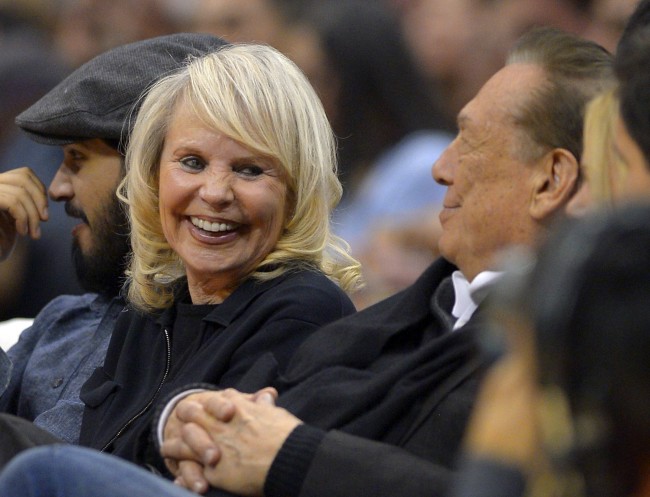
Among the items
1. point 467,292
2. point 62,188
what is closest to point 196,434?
point 467,292

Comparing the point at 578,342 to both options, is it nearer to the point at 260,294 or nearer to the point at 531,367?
the point at 531,367

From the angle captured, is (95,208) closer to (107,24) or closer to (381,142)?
(381,142)

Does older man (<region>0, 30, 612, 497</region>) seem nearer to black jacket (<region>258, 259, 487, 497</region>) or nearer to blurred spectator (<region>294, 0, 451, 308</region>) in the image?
black jacket (<region>258, 259, 487, 497</region>)

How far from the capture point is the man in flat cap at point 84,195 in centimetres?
302

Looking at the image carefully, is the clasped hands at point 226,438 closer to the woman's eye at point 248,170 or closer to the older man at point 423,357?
the older man at point 423,357

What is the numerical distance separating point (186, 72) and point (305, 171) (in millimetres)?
353

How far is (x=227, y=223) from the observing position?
2752mm

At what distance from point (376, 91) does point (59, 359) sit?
1.53 meters

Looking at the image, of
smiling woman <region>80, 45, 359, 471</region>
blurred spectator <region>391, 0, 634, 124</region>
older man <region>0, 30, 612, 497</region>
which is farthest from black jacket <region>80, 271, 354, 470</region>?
blurred spectator <region>391, 0, 634, 124</region>

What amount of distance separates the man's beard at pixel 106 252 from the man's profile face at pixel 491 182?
0.97m

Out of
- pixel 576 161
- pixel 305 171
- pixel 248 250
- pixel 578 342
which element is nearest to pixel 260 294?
pixel 248 250

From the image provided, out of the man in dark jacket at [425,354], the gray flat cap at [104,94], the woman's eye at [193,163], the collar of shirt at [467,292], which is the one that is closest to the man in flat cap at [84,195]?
the gray flat cap at [104,94]

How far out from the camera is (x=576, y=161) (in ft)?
7.55

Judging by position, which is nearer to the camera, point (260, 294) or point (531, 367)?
point (531, 367)
